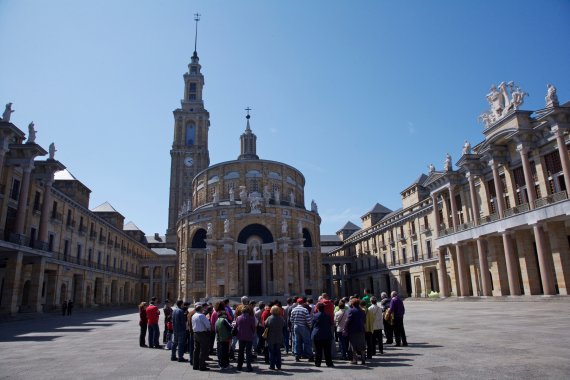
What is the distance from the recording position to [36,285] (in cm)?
2994

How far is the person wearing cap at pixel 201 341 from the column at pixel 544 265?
24.4 meters

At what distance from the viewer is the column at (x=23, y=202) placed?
28125 millimetres

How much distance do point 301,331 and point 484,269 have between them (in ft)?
87.9

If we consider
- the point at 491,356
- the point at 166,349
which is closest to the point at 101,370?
the point at 166,349

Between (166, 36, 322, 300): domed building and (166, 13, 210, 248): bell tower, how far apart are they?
27372mm

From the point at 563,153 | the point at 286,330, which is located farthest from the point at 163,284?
the point at 563,153

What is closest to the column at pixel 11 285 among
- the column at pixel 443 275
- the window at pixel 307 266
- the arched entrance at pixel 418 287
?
the window at pixel 307 266

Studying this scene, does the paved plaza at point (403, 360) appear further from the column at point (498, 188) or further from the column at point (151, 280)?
the column at point (151, 280)

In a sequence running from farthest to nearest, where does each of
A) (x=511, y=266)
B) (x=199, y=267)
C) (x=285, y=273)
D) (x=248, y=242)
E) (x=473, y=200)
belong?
(x=199, y=267) < (x=248, y=242) < (x=285, y=273) < (x=473, y=200) < (x=511, y=266)

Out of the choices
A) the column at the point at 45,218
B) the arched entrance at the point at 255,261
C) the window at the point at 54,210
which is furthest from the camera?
the arched entrance at the point at 255,261

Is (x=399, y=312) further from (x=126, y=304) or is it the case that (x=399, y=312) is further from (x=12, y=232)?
(x=126, y=304)

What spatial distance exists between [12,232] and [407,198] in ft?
157

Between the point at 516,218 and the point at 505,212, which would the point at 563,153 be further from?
the point at 505,212

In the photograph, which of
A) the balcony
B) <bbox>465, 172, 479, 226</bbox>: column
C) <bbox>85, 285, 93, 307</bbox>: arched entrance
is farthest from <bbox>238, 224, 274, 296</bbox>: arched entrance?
<bbox>465, 172, 479, 226</bbox>: column
